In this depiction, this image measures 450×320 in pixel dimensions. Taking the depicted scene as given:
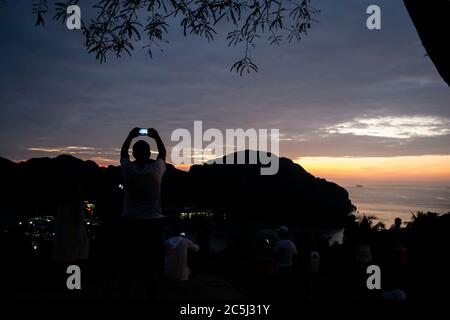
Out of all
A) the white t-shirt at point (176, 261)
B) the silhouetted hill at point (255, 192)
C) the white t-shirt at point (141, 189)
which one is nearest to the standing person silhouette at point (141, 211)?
the white t-shirt at point (141, 189)

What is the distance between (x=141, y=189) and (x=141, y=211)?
215 millimetres

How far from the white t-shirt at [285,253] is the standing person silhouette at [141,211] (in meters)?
4.38

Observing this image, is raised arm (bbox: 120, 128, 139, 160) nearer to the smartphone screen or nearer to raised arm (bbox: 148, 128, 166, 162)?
the smartphone screen

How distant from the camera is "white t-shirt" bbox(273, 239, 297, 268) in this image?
26.1ft

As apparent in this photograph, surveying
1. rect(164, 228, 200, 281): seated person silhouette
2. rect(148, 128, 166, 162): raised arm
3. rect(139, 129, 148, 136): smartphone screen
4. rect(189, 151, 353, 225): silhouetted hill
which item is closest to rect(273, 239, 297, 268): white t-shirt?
rect(164, 228, 200, 281): seated person silhouette

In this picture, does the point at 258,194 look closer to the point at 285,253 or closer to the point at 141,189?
the point at 285,253

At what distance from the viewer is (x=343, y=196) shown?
6348 inches

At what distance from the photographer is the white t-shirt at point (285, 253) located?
Answer: 26.1 ft

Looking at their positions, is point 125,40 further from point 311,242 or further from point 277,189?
point 277,189

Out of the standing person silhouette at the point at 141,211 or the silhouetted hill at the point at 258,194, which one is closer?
the standing person silhouette at the point at 141,211

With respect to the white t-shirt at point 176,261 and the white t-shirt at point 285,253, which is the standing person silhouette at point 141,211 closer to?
the white t-shirt at point 176,261
